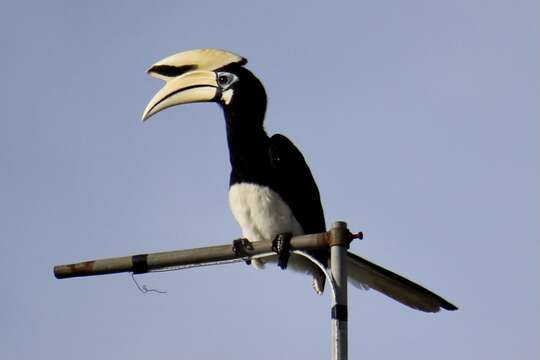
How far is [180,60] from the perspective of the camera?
297 inches

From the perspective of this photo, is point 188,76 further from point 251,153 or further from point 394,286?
point 394,286

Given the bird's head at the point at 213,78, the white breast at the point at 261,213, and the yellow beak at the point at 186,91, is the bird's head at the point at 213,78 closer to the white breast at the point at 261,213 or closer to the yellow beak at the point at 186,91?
the yellow beak at the point at 186,91

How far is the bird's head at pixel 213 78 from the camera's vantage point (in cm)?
754

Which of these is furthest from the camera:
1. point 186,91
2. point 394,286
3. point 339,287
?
point 186,91

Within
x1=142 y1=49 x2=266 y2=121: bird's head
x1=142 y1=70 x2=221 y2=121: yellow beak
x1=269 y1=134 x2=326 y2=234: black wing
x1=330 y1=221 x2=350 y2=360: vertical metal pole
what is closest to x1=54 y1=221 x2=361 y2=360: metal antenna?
x1=330 y1=221 x2=350 y2=360: vertical metal pole

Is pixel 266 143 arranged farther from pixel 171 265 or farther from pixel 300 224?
pixel 171 265

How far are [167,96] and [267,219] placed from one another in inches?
41.7

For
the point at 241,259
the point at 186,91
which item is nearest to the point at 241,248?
the point at 241,259

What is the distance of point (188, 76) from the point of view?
762 cm

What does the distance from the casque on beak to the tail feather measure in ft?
5.67

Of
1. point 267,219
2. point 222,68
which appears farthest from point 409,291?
point 222,68

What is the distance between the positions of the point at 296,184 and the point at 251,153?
1.26ft

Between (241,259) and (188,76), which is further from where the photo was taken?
(188,76)

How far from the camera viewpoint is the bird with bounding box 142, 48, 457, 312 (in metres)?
7.37
